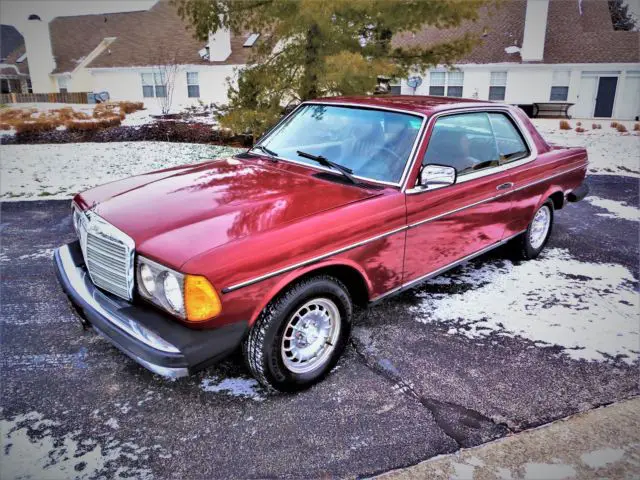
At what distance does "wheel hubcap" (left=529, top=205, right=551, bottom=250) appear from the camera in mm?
4859

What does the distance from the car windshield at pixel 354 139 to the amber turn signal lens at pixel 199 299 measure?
58.8 inches

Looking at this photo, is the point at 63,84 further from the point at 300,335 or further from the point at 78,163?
the point at 300,335

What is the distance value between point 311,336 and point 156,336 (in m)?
0.95

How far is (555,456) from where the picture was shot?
238 centimetres

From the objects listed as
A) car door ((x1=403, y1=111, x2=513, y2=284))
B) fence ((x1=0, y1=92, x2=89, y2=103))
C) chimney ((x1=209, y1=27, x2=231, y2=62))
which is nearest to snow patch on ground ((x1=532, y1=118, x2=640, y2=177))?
car door ((x1=403, y1=111, x2=513, y2=284))

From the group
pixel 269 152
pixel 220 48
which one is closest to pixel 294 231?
pixel 269 152

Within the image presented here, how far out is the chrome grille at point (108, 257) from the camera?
2547mm

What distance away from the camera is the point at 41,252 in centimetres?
496

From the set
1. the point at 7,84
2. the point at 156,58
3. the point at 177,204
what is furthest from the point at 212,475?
the point at 7,84

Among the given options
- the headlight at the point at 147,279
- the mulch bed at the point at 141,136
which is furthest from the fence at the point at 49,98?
the headlight at the point at 147,279

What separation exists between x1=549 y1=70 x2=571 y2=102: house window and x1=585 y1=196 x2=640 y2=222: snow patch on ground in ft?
60.7

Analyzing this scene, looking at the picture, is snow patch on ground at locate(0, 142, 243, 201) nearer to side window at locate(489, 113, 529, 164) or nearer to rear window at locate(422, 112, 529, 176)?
rear window at locate(422, 112, 529, 176)

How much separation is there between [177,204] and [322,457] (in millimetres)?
1680

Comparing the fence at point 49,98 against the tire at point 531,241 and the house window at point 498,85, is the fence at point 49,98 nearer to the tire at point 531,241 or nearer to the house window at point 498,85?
the house window at point 498,85
